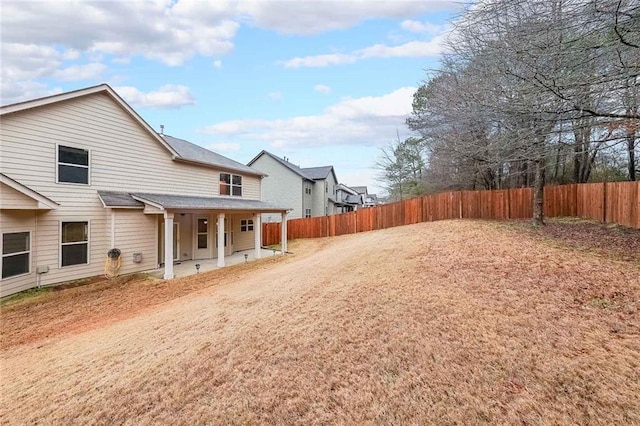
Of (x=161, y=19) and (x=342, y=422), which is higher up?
(x=161, y=19)

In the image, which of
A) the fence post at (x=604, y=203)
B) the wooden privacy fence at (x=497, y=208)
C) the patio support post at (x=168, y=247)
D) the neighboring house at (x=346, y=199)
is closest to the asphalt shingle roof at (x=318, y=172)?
the neighboring house at (x=346, y=199)

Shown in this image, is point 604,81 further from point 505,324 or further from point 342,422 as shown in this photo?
point 342,422

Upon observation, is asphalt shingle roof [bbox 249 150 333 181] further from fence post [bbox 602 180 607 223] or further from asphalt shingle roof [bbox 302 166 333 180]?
fence post [bbox 602 180 607 223]

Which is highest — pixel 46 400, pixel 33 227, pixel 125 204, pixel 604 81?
pixel 604 81

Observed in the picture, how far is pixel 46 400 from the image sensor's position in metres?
3.38

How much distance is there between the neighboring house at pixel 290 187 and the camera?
2755 centimetres

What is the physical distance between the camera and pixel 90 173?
32.9 feet

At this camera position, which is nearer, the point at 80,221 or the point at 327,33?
the point at 80,221

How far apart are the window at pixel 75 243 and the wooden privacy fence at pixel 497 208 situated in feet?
35.4

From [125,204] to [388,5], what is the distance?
32.2 feet

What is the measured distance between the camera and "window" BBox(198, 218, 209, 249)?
45.6 feet

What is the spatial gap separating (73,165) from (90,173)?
0.50 m

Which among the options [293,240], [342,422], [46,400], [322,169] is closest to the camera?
[342,422]

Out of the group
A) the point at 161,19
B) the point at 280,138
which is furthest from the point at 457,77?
the point at 280,138
